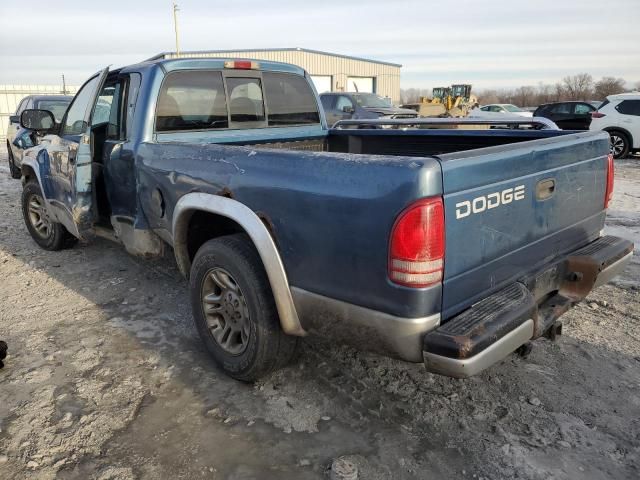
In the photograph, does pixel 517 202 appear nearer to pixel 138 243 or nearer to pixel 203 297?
pixel 203 297

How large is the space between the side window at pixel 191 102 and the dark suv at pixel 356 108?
35.3 ft

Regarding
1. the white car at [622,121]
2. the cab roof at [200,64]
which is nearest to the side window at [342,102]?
the white car at [622,121]

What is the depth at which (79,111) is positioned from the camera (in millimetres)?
4797

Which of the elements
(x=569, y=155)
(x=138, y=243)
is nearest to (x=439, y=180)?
(x=569, y=155)

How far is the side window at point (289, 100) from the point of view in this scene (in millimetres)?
4570

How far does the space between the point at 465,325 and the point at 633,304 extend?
8.68 ft

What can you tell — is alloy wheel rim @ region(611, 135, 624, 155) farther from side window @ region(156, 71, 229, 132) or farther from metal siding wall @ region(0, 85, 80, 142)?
metal siding wall @ region(0, 85, 80, 142)

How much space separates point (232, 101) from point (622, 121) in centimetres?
1194

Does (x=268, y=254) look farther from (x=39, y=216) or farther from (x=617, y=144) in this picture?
(x=617, y=144)

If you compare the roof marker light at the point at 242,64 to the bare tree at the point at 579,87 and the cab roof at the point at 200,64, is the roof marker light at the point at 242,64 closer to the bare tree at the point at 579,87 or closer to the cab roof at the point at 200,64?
the cab roof at the point at 200,64

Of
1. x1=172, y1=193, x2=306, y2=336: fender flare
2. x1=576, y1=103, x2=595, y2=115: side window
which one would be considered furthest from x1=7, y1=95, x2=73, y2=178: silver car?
x1=576, y1=103, x2=595, y2=115: side window

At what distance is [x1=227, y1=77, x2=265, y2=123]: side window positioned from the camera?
4301 mm

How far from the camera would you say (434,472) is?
2426mm

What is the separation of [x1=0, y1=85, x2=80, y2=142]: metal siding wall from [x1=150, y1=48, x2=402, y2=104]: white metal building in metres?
9.38
